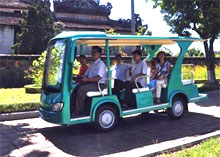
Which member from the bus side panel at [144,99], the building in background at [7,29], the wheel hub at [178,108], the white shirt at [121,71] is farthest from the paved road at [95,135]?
the building in background at [7,29]

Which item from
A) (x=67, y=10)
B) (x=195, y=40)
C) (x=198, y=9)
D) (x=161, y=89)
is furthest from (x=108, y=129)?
(x=67, y=10)

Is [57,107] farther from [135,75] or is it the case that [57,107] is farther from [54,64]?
[135,75]

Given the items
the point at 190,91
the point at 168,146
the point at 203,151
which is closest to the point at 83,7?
the point at 190,91

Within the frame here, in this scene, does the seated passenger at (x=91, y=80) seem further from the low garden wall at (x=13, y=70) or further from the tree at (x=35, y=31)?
the tree at (x=35, y=31)

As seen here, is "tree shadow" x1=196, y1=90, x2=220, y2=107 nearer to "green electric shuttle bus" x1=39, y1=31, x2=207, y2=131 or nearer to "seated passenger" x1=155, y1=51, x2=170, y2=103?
"green electric shuttle bus" x1=39, y1=31, x2=207, y2=131

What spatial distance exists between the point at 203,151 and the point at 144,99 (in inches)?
100

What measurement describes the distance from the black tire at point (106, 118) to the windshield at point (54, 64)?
105cm

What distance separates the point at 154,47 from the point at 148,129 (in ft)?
9.71

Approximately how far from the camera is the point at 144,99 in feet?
24.8

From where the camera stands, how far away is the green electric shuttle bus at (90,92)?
6453mm

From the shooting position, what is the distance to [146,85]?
789 centimetres

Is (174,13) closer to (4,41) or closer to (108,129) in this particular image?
(108,129)

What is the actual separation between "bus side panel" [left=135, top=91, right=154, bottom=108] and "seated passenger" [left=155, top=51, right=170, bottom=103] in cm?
35

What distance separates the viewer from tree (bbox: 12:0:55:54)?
821 inches
